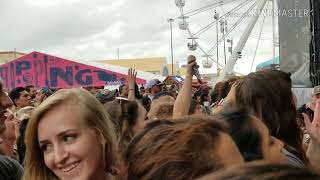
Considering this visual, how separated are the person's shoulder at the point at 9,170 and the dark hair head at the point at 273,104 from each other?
1111 millimetres

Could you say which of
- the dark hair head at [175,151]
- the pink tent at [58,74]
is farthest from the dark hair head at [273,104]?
the pink tent at [58,74]

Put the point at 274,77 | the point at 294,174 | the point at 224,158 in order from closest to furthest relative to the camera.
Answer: the point at 294,174 < the point at 224,158 < the point at 274,77

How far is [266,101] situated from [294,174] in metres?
1.82

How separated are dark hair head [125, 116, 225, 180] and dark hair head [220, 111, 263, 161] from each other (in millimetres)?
375

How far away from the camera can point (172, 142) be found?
3.85 ft

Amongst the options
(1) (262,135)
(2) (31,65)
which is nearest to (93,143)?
(1) (262,135)

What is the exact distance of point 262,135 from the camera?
1.73m

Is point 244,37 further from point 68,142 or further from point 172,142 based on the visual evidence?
point 172,142

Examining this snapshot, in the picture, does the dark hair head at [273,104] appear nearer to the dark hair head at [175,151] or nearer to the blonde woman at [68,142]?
the blonde woman at [68,142]

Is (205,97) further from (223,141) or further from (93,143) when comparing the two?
(223,141)

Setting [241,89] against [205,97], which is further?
[205,97]

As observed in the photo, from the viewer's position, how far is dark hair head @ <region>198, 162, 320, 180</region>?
0.59 m

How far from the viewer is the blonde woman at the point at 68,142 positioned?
1.74m

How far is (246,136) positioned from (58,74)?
18.7 meters
